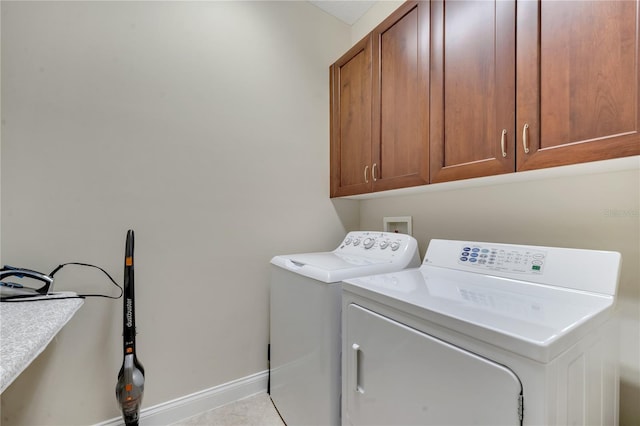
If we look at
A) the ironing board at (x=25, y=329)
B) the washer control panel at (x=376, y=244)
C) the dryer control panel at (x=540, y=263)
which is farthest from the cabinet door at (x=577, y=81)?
the ironing board at (x=25, y=329)

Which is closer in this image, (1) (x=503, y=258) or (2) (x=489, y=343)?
(2) (x=489, y=343)

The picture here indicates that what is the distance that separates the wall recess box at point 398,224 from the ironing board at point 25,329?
1.69m

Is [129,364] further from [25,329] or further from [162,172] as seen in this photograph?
[162,172]

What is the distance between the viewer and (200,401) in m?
1.55

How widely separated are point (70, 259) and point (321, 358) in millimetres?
1229

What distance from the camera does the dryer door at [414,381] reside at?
0.60 metres

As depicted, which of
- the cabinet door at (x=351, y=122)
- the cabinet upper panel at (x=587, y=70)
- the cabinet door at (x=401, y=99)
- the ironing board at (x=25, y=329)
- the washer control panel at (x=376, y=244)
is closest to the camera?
the ironing board at (x=25, y=329)

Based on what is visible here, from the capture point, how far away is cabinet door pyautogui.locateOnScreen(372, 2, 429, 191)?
4.34 feet

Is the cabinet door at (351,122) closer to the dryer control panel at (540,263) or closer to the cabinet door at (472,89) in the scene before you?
the cabinet door at (472,89)

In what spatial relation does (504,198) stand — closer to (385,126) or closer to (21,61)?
(385,126)

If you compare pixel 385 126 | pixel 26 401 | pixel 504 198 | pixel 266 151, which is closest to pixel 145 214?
pixel 266 151

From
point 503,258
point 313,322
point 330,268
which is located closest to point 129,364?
point 313,322

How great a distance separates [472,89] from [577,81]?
341mm

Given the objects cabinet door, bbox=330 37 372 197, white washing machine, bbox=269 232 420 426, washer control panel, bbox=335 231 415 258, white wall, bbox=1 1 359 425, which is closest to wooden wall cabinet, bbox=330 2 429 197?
cabinet door, bbox=330 37 372 197
